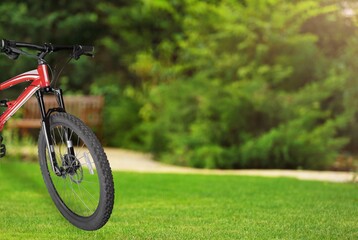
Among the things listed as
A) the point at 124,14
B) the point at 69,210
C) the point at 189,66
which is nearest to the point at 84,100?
the point at 189,66

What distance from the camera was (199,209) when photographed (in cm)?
614

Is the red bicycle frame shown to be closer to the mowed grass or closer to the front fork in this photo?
Result: the front fork

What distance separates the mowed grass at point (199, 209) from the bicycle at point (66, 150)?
0.25m

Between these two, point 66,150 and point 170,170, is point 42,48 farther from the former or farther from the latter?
point 170,170

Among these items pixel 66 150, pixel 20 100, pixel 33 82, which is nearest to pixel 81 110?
pixel 20 100

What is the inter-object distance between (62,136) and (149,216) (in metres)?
1.29

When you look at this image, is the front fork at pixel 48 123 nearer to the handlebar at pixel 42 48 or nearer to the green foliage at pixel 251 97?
the handlebar at pixel 42 48

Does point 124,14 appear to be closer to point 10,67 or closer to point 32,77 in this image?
point 10,67

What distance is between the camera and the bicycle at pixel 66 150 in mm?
4418

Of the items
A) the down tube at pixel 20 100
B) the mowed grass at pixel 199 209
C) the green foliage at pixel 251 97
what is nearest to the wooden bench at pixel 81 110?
the green foliage at pixel 251 97

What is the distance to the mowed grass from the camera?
16.3 feet

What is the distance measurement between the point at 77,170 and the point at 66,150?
197 millimetres

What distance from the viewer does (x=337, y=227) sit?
17.2 ft

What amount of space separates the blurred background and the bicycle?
18.1 ft
